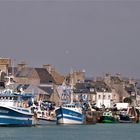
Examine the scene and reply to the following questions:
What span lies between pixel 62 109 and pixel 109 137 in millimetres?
26203

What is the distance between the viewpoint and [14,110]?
4161 inches

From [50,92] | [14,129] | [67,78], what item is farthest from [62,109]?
[67,78]

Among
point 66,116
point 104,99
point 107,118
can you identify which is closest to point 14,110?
point 66,116

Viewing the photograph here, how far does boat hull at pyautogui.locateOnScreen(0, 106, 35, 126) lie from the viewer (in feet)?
346

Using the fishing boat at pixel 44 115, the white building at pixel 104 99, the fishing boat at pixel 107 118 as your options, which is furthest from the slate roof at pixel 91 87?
the fishing boat at pixel 44 115

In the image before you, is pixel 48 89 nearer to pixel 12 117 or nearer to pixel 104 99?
pixel 104 99

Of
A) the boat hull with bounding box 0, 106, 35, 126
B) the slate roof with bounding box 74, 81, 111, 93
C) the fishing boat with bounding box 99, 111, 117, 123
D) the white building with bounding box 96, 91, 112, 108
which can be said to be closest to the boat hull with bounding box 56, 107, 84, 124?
the boat hull with bounding box 0, 106, 35, 126

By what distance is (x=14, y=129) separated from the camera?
102812 mm

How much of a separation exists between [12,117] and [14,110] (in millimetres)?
945

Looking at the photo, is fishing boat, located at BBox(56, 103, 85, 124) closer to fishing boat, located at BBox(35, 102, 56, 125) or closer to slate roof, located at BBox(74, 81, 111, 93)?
fishing boat, located at BBox(35, 102, 56, 125)

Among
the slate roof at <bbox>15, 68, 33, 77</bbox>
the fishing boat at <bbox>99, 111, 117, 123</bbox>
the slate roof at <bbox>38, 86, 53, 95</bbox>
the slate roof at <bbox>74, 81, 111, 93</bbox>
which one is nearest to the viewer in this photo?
the fishing boat at <bbox>99, 111, 117, 123</bbox>

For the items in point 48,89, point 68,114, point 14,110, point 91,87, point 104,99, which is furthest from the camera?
point 104,99

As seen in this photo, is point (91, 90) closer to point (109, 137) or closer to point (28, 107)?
point (28, 107)

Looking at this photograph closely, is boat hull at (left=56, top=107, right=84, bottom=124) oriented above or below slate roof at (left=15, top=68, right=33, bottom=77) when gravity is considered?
below
